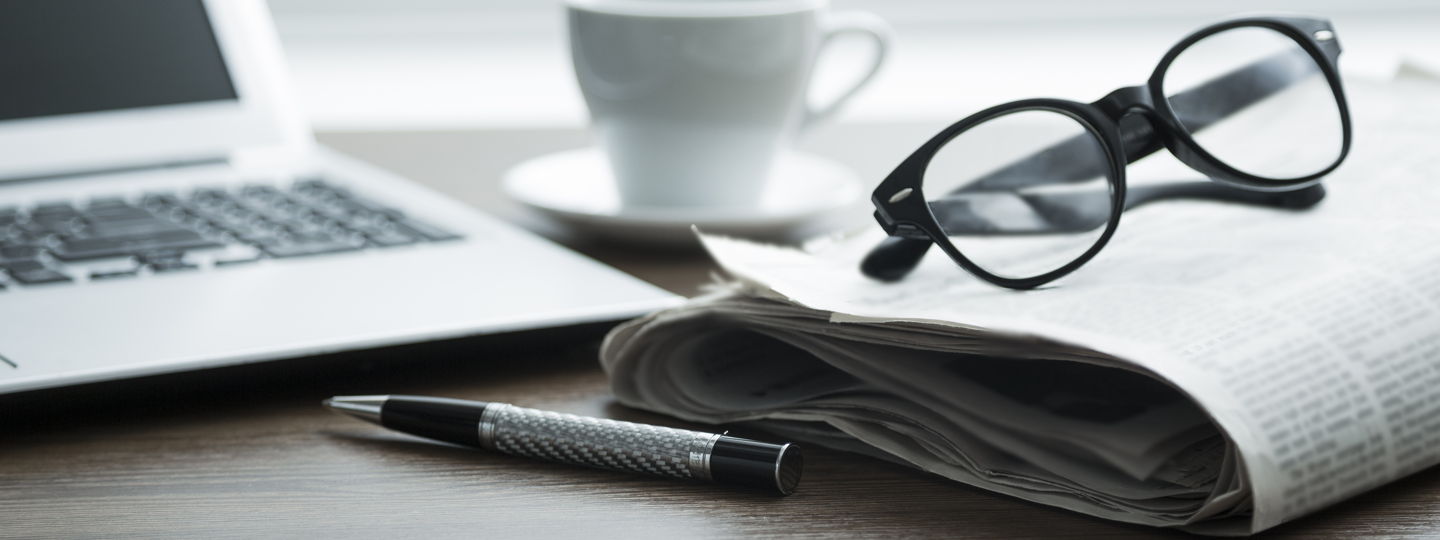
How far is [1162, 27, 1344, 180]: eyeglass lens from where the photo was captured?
483 mm

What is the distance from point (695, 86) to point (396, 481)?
35cm

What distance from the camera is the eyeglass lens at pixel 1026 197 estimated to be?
1.48 ft

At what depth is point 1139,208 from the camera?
1.68 ft

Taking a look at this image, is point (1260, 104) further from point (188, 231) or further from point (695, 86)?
point (188, 231)

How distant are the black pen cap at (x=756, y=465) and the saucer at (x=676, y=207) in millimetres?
294

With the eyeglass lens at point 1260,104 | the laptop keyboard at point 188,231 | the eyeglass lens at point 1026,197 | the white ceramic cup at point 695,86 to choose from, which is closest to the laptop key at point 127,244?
the laptop keyboard at point 188,231

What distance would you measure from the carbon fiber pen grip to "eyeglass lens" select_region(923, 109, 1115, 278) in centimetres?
16

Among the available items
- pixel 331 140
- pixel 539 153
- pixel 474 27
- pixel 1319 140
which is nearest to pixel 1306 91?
pixel 1319 140

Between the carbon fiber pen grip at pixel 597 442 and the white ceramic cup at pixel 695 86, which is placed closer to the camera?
the carbon fiber pen grip at pixel 597 442

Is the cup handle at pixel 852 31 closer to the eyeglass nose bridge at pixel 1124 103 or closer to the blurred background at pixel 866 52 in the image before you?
the eyeglass nose bridge at pixel 1124 103

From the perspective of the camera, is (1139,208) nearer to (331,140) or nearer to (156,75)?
(156,75)

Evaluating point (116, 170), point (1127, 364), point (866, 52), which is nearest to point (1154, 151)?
point (1127, 364)

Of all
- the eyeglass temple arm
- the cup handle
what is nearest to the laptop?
the eyeglass temple arm

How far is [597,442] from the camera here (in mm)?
354
